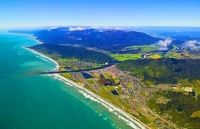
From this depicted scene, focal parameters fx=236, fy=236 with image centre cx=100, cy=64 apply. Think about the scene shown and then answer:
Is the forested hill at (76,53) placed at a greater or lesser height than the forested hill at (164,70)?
lesser

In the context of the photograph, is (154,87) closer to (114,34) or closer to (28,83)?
(28,83)

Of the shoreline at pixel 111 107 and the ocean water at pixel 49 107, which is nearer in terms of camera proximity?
the ocean water at pixel 49 107

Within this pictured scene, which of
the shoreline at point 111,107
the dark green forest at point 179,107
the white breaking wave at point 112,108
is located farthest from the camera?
the shoreline at point 111,107

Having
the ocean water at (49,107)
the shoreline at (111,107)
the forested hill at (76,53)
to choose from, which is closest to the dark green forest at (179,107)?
the shoreline at (111,107)

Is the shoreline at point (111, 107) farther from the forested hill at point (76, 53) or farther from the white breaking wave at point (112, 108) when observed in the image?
the forested hill at point (76, 53)

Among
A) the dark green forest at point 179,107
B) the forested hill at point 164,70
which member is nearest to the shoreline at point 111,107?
the dark green forest at point 179,107

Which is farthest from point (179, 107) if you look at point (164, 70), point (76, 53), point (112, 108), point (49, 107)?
point (76, 53)

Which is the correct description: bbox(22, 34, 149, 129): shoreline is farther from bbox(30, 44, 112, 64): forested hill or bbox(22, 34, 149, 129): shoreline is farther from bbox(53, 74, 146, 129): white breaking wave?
bbox(30, 44, 112, 64): forested hill

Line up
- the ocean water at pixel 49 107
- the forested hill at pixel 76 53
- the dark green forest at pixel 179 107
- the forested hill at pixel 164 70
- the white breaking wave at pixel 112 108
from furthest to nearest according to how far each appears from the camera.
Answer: the forested hill at pixel 76 53 → the forested hill at pixel 164 70 → the white breaking wave at pixel 112 108 → the dark green forest at pixel 179 107 → the ocean water at pixel 49 107
